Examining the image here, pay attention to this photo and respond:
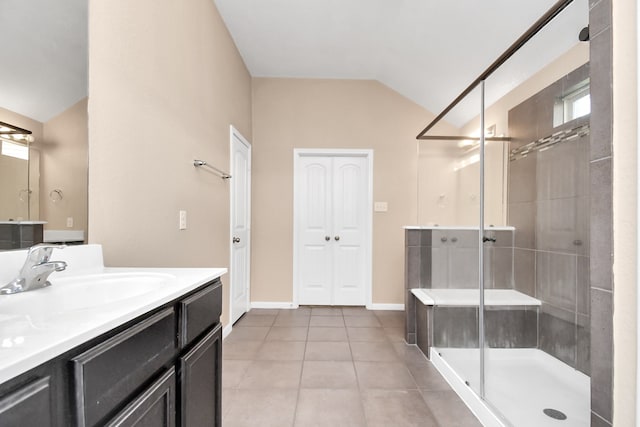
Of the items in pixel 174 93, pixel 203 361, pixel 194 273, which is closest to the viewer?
pixel 203 361

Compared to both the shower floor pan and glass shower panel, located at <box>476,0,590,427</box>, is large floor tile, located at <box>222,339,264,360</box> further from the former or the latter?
glass shower panel, located at <box>476,0,590,427</box>

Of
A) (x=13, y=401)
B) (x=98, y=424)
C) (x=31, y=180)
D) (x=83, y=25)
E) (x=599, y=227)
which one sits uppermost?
(x=83, y=25)

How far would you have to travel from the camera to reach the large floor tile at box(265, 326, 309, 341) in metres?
2.67

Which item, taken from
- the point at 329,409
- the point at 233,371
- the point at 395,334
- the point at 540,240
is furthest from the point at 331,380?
the point at 540,240

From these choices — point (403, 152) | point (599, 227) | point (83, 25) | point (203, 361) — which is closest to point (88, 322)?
point (203, 361)

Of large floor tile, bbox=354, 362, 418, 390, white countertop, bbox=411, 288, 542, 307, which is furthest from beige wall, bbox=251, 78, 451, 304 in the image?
large floor tile, bbox=354, 362, 418, 390

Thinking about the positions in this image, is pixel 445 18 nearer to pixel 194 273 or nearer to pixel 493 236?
pixel 493 236

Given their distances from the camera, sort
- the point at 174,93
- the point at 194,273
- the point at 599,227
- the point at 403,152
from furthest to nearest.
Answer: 1. the point at 403,152
2. the point at 174,93
3. the point at 194,273
4. the point at 599,227

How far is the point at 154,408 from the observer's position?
0.74 m

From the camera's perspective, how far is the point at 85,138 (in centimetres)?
116

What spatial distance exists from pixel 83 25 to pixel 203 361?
1.38m

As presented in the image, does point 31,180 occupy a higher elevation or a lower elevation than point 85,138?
lower

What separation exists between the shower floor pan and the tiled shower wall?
0.33ft

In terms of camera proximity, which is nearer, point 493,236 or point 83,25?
point 83,25
